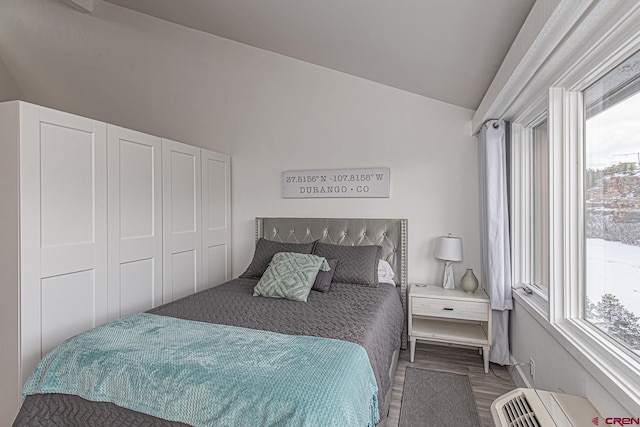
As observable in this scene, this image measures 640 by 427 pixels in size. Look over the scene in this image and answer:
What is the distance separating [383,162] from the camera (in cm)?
321

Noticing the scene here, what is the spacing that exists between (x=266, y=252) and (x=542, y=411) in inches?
90.9

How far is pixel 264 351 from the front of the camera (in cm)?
148

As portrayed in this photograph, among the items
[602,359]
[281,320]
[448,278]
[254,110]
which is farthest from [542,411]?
[254,110]

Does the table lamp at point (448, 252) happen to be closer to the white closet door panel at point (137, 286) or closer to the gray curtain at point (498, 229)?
the gray curtain at point (498, 229)

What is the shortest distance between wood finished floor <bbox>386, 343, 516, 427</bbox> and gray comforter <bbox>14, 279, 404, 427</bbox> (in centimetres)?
32

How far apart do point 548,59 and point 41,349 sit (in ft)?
10.4

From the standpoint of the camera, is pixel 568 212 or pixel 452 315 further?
pixel 452 315

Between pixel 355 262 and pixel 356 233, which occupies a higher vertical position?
pixel 356 233

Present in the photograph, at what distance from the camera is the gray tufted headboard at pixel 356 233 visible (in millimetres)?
3098

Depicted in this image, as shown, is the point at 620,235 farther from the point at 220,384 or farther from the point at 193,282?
the point at 193,282

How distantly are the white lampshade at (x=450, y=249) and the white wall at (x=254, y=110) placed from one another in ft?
0.65

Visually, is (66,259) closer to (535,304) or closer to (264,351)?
(264,351)

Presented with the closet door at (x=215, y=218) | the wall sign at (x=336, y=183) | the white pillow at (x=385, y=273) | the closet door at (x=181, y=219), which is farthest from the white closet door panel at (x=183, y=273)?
the white pillow at (x=385, y=273)

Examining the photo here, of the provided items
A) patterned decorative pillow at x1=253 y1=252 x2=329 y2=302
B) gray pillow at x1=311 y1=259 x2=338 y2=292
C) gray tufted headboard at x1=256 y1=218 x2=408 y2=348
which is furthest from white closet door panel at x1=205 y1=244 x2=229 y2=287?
gray pillow at x1=311 y1=259 x2=338 y2=292
